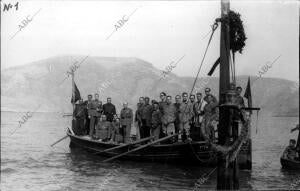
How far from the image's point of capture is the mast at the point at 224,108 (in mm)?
9609

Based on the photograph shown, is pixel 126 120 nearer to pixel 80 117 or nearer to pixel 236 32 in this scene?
pixel 80 117

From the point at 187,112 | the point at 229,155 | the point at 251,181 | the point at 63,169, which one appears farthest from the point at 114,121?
the point at 229,155

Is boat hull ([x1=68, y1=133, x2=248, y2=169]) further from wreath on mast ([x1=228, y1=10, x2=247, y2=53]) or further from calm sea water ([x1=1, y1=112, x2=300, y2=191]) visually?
wreath on mast ([x1=228, y1=10, x2=247, y2=53])

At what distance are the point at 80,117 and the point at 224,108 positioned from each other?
13.2 m

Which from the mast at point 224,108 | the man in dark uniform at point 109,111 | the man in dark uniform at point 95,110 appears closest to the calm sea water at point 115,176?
the man in dark uniform at point 95,110

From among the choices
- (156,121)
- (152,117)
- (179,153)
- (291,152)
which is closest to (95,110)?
(152,117)

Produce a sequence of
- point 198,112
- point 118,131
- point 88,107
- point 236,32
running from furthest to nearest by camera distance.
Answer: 1. point 88,107
2. point 118,131
3. point 198,112
4. point 236,32

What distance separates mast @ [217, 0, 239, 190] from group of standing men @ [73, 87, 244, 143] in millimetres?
4099

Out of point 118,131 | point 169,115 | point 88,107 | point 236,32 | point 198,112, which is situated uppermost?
point 236,32

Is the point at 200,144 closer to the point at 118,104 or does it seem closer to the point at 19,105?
the point at 19,105

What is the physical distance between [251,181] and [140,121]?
16.6 ft

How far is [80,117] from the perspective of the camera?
21.8m

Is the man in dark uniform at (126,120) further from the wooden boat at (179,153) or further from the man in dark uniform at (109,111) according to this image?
the man in dark uniform at (109,111)

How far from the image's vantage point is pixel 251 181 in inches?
620
